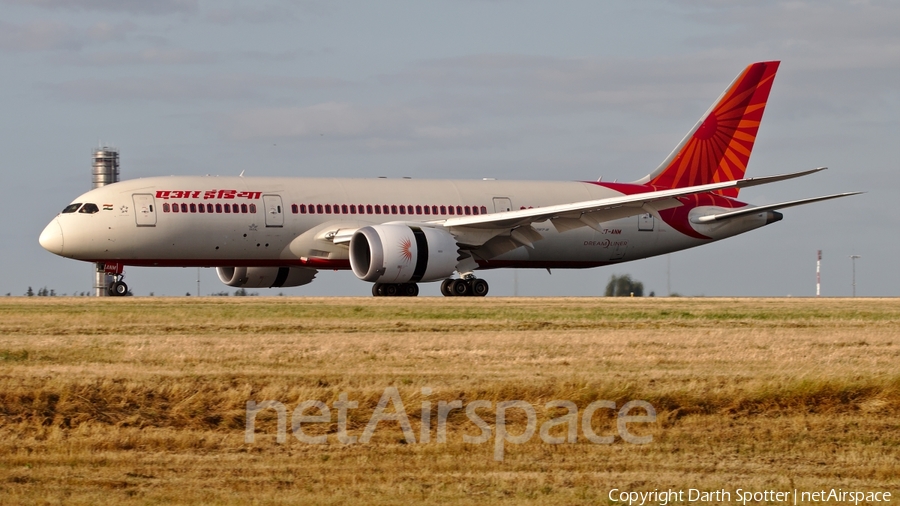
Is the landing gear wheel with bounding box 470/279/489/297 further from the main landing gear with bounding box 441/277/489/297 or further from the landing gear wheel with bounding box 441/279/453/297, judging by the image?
the landing gear wheel with bounding box 441/279/453/297

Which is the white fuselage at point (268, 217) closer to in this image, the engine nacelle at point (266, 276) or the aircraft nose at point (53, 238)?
→ the aircraft nose at point (53, 238)

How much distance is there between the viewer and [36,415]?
503 inches

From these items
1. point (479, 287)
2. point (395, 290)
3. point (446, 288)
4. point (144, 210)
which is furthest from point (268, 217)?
point (479, 287)

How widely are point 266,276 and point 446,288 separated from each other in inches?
248

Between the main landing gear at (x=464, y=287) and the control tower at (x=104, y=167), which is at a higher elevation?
the control tower at (x=104, y=167)

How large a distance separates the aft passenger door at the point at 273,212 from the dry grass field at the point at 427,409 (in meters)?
13.5

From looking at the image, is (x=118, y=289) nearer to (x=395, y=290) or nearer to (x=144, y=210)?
(x=144, y=210)

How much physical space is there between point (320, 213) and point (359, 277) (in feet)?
9.09

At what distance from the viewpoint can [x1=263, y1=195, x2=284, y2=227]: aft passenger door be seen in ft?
118

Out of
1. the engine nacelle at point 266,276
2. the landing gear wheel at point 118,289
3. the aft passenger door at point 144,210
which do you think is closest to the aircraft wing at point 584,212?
the engine nacelle at point 266,276

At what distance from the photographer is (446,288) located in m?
37.8

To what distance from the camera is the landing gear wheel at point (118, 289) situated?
1387 inches

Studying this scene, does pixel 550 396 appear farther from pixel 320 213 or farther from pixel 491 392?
pixel 320 213

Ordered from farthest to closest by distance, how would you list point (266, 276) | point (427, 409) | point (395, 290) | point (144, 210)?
point (266, 276), point (395, 290), point (144, 210), point (427, 409)
